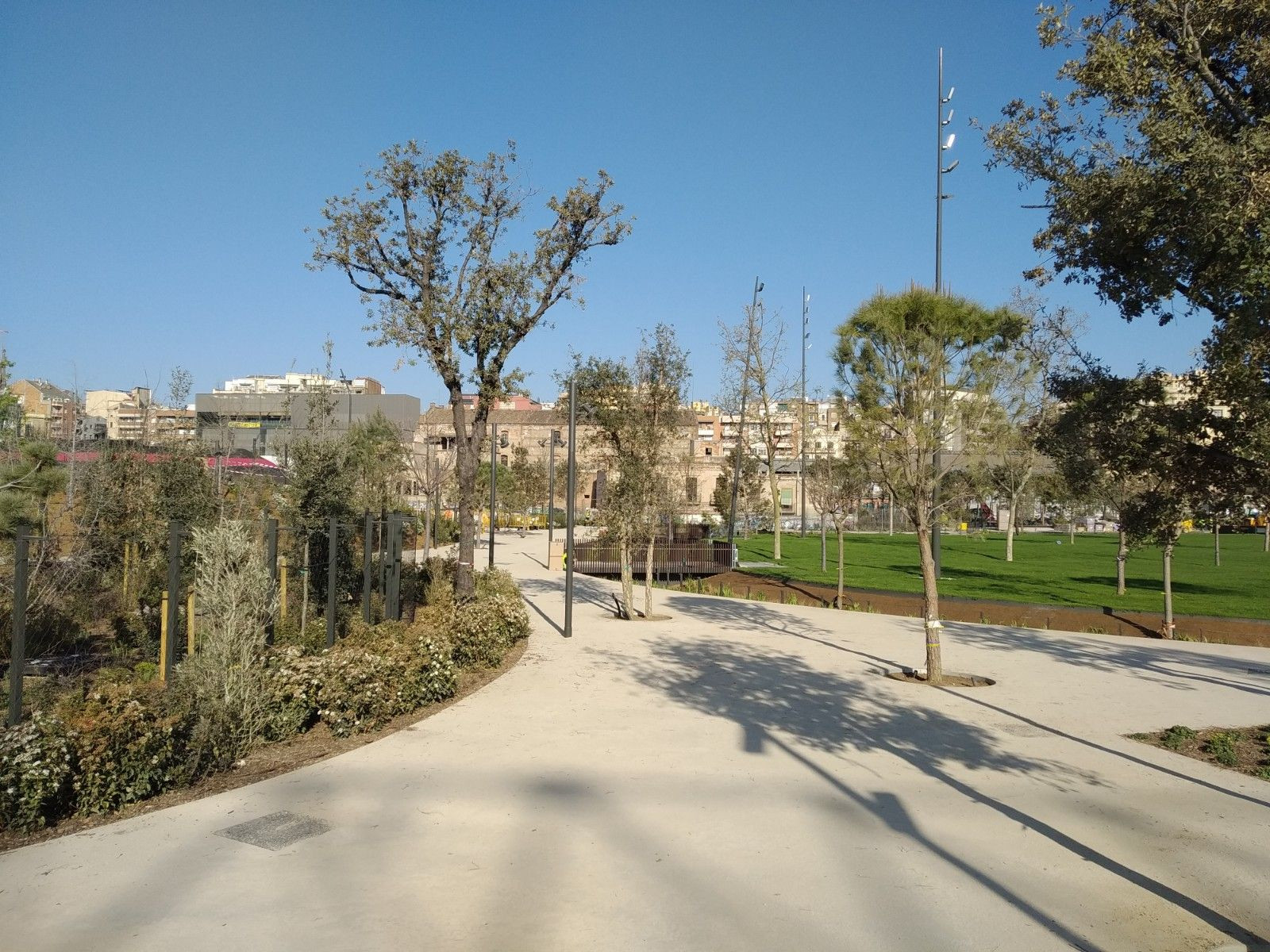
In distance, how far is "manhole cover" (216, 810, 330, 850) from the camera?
18.5 feet

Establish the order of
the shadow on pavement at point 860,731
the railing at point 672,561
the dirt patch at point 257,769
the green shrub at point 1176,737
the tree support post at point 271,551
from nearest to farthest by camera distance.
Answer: the shadow on pavement at point 860,731 → the dirt patch at point 257,769 → the green shrub at point 1176,737 → the tree support post at point 271,551 → the railing at point 672,561

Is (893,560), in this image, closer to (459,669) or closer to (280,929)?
(459,669)

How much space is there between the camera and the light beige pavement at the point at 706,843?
15.0 ft

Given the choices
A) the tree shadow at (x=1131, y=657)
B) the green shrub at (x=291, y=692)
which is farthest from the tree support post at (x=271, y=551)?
the tree shadow at (x=1131, y=657)

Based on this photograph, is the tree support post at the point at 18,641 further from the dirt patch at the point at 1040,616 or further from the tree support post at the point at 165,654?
the dirt patch at the point at 1040,616

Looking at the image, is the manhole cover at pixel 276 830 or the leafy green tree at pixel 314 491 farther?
the leafy green tree at pixel 314 491

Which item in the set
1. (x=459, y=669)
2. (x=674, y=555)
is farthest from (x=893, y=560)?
(x=459, y=669)

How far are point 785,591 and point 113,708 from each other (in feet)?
64.1

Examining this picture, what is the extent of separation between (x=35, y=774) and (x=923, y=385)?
35.0ft

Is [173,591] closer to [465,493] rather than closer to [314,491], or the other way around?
[314,491]

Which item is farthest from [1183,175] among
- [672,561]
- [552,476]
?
[672,561]

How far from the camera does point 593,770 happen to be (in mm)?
7523

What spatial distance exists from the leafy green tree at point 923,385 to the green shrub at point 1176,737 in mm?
3168

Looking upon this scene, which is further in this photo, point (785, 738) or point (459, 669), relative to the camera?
point (459, 669)
